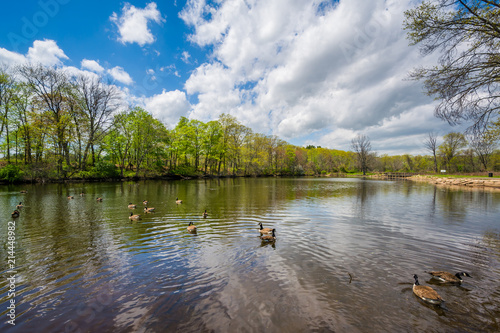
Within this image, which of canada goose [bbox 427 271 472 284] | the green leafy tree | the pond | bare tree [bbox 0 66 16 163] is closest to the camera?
the pond

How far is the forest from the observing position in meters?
34.4

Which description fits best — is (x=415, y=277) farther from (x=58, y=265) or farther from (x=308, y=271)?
(x=58, y=265)

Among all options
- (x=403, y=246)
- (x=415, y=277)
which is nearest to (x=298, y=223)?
(x=403, y=246)

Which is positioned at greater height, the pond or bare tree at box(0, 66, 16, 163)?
bare tree at box(0, 66, 16, 163)

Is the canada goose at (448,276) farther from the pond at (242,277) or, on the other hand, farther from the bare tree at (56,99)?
the bare tree at (56,99)

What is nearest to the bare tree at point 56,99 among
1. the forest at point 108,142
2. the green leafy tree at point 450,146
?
the forest at point 108,142

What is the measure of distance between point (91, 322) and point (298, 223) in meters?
9.96

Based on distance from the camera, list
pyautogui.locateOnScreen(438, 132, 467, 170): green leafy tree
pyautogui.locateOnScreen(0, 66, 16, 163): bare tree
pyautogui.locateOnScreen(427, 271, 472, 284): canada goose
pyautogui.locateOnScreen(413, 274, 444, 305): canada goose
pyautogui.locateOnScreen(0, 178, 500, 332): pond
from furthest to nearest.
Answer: pyautogui.locateOnScreen(438, 132, 467, 170): green leafy tree < pyautogui.locateOnScreen(0, 66, 16, 163): bare tree < pyautogui.locateOnScreen(427, 271, 472, 284): canada goose < pyautogui.locateOnScreen(413, 274, 444, 305): canada goose < pyautogui.locateOnScreen(0, 178, 500, 332): pond

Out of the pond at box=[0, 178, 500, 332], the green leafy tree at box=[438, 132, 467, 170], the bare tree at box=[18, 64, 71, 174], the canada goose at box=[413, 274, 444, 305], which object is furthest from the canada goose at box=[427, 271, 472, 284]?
the green leafy tree at box=[438, 132, 467, 170]

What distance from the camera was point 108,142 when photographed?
49.5 metres

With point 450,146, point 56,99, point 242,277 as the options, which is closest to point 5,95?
point 56,99

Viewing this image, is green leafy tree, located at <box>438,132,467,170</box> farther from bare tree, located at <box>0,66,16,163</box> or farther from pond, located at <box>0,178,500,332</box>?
bare tree, located at <box>0,66,16,163</box>

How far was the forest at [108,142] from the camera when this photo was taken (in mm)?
34438

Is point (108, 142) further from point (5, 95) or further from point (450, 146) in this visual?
point (450, 146)
